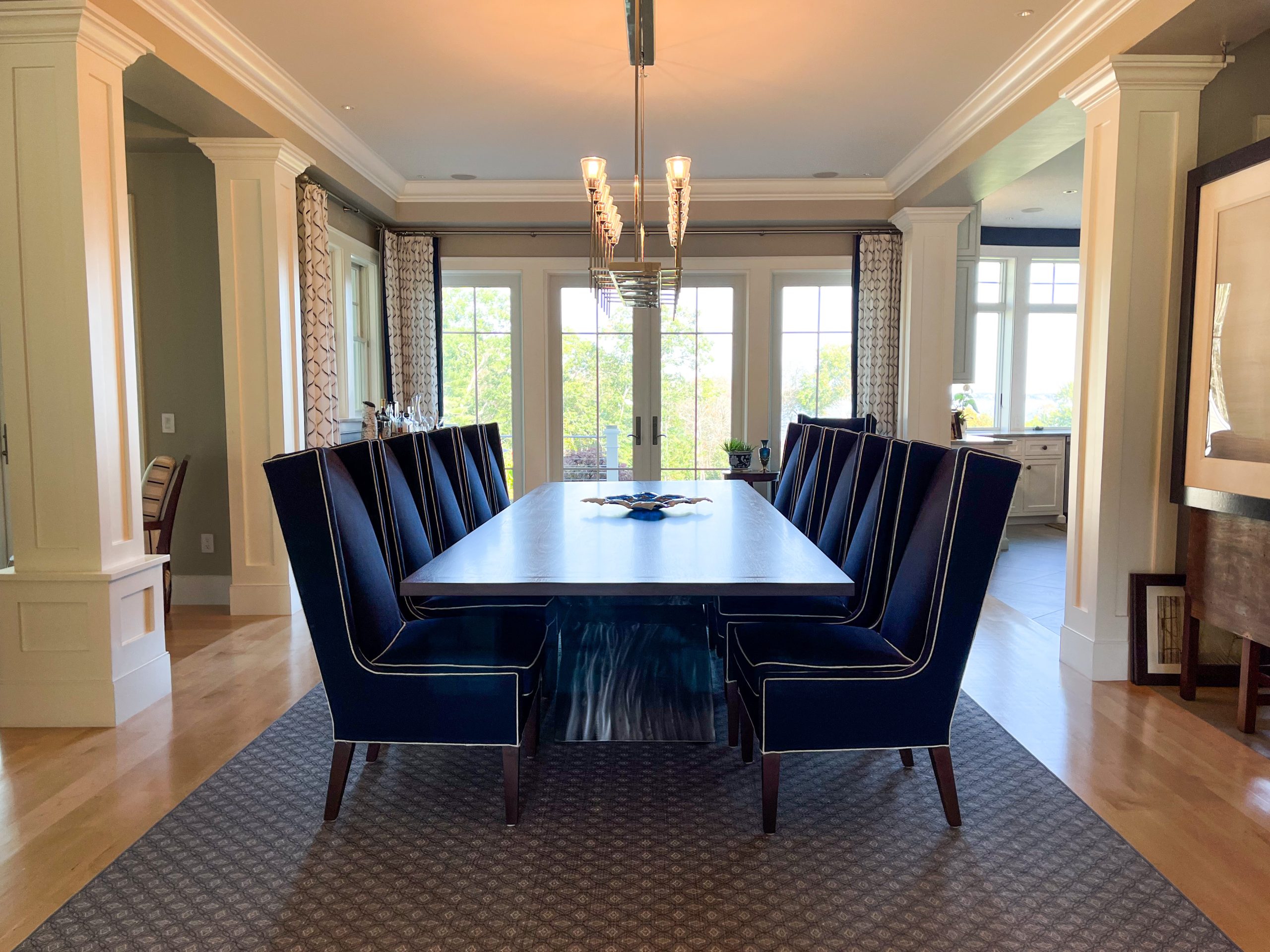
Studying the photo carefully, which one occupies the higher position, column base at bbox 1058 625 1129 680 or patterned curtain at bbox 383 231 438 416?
patterned curtain at bbox 383 231 438 416

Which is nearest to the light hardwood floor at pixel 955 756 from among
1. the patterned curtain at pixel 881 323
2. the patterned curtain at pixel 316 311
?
the patterned curtain at pixel 316 311

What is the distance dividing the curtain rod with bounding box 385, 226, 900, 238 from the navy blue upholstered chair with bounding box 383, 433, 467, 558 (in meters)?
3.53

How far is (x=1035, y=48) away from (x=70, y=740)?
15.2 feet

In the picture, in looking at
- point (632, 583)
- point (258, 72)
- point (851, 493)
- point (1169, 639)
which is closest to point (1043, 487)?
point (1169, 639)

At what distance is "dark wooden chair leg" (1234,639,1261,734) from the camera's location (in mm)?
2898

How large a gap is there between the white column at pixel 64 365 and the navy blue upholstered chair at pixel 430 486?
1004mm

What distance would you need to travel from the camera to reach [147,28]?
125 inches

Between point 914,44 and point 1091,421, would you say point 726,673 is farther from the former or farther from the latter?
point 914,44

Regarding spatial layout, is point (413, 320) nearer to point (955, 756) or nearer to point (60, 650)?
point (60, 650)

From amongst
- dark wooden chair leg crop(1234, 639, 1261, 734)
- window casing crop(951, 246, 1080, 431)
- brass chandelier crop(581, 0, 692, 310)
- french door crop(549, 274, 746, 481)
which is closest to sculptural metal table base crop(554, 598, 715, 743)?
brass chandelier crop(581, 0, 692, 310)

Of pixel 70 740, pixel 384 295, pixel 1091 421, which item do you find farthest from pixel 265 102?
pixel 1091 421

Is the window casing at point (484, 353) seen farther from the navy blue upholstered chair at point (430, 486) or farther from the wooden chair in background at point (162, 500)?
the navy blue upholstered chair at point (430, 486)

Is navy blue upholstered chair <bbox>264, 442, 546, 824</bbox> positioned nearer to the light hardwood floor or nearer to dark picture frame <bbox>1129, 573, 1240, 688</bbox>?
the light hardwood floor

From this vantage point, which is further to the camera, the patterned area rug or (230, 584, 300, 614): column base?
(230, 584, 300, 614): column base
